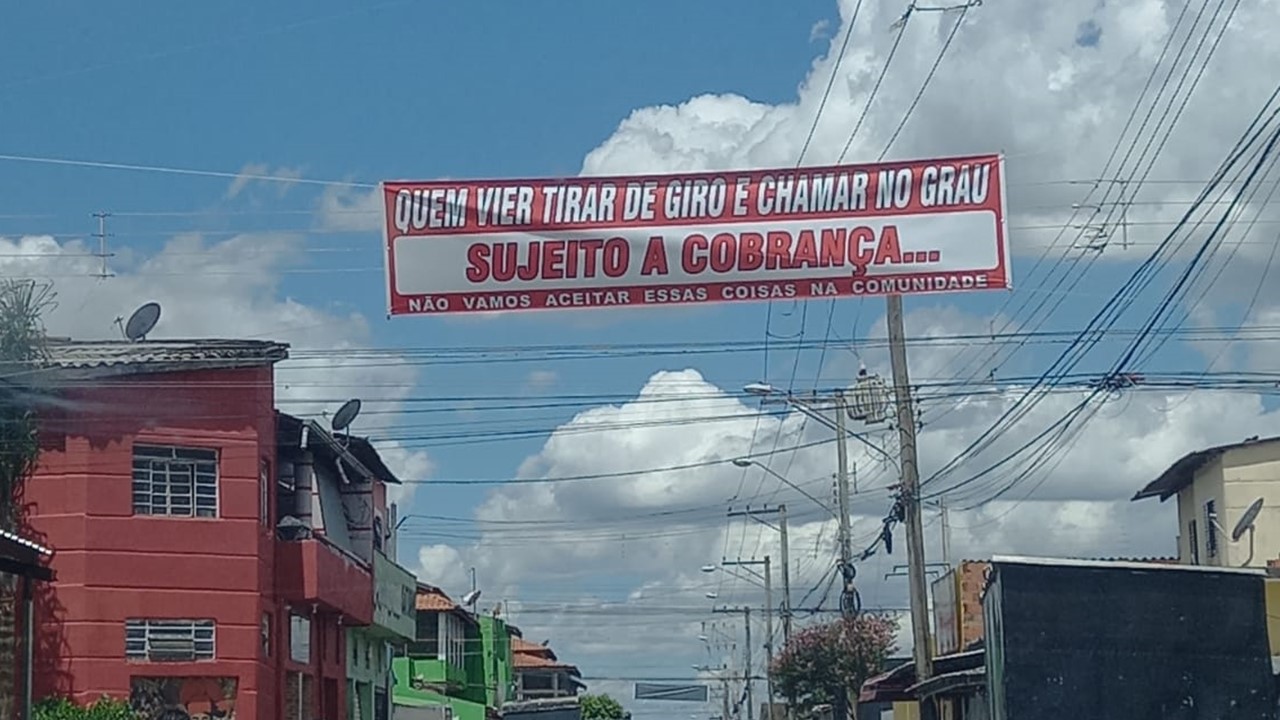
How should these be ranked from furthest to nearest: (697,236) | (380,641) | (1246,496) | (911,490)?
(380,641)
(1246,496)
(911,490)
(697,236)

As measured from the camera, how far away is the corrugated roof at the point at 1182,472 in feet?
131

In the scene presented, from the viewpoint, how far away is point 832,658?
56.6 meters

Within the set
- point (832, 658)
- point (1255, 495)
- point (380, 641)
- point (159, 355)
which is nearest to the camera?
point (159, 355)

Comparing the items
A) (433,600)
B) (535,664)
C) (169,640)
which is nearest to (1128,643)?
(169,640)

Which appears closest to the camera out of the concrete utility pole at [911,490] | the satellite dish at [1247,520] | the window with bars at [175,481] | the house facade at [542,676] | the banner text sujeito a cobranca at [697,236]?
the banner text sujeito a cobranca at [697,236]

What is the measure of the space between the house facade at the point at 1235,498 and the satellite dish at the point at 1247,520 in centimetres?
10

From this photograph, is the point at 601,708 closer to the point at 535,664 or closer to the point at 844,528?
the point at 535,664

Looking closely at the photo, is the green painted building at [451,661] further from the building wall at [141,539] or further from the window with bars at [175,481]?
the window with bars at [175,481]

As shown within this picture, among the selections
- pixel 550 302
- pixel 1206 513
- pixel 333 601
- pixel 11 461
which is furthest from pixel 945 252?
pixel 1206 513

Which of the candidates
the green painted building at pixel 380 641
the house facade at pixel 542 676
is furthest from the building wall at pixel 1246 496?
the house facade at pixel 542 676

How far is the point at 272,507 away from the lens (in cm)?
3575

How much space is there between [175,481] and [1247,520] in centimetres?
2044

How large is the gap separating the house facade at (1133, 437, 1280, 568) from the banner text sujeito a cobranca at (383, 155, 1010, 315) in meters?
21.5

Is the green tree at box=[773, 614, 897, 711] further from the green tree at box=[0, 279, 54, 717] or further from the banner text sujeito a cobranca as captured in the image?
the banner text sujeito a cobranca
